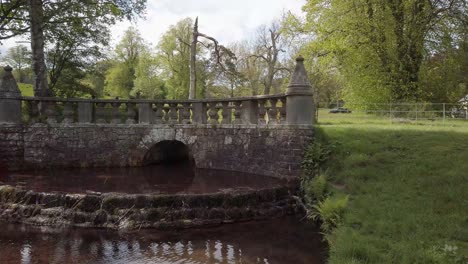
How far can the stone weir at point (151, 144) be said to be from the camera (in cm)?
779

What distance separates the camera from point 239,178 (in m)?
10.2

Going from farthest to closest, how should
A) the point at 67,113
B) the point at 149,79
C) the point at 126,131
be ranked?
the point at 149,79 → the point at 126,131 → the point at 67,113

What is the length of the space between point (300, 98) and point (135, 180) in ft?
15.9

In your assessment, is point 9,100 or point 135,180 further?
point 9,100

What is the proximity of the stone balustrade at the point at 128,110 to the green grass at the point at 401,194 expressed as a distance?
2222mm

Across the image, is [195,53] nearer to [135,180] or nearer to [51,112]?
[51,112]

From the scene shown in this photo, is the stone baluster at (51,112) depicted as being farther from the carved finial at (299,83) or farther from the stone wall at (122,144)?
the carved finial at (299,83)

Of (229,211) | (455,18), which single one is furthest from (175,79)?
(229,211)

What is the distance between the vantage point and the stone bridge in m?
11.0

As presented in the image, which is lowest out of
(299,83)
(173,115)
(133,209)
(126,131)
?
(133,209)

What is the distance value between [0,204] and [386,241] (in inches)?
304

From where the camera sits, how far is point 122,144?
1277 centimetres

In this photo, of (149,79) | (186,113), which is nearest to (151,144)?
(186,113)

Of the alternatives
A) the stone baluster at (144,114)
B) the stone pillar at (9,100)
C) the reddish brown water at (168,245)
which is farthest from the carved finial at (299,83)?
the stone pillar at (9,100)
